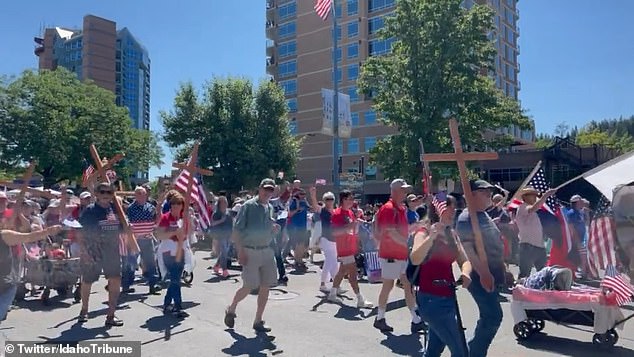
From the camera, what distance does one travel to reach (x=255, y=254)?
6969 millimetres

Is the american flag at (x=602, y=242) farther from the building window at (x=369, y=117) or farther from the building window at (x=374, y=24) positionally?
the building window at (x=374, y=24)

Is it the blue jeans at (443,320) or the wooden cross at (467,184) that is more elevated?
the wooden cross at (467,184)

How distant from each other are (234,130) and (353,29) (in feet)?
93.6

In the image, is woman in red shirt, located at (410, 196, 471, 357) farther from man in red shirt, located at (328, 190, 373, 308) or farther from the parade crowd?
man in red shirt, located at (328, 190, 373, 308)

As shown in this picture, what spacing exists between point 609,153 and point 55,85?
4438 cm

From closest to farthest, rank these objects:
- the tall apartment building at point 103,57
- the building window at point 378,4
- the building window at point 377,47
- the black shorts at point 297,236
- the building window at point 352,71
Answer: the black shorts at point 297,236 → the building window at point 377,47 → the building window at point 378,4 → the building window at point 352,71 → the tall apartment building at point 103,57

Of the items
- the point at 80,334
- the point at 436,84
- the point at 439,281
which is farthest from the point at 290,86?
the point at 439,281

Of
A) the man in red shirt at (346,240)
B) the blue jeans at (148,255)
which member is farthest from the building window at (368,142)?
the man in red shirt at (346,240)

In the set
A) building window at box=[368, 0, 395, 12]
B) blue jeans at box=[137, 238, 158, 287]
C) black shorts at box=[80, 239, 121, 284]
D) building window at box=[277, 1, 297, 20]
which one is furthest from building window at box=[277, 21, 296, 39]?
black shorts at box=[80, 239, 121, 284]

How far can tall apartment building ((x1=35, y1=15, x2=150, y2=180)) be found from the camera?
110 meters

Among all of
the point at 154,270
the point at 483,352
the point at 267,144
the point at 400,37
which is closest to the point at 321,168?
the point at 267,144

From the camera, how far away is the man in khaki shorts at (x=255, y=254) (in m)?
6.92

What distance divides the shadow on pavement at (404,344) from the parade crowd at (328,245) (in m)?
0.23

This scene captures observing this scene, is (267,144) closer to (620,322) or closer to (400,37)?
(400,37)
